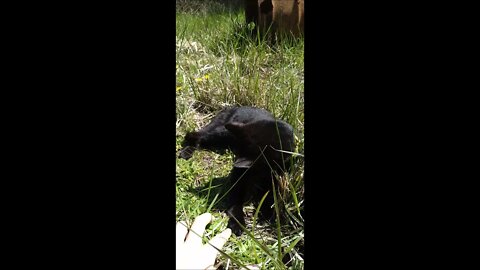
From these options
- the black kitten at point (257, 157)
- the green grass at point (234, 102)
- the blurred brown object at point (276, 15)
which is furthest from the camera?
the blurred brown object at point (276, 15)

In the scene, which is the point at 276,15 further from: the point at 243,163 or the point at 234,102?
the point at 243,163

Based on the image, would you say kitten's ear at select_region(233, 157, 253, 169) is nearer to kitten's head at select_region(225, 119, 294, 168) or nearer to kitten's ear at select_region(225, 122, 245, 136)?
kitten's head at select_region(225, 119, 294, 168)

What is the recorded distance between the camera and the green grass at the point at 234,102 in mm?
2082

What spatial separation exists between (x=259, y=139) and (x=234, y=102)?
96 cm

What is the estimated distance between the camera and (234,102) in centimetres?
328

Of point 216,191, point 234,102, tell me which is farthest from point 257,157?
point 234,102

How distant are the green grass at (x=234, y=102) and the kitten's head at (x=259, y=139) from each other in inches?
4.3

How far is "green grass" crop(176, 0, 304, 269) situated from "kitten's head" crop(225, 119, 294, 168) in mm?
110

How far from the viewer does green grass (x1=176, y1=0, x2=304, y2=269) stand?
82.0 inches

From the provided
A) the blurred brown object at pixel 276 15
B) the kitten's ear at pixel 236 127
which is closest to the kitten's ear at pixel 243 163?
the kitten's ear at pixel 236 127

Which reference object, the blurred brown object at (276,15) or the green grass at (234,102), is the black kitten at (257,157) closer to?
the green grass at (234,102)

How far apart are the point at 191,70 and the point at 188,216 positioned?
5.30ft
